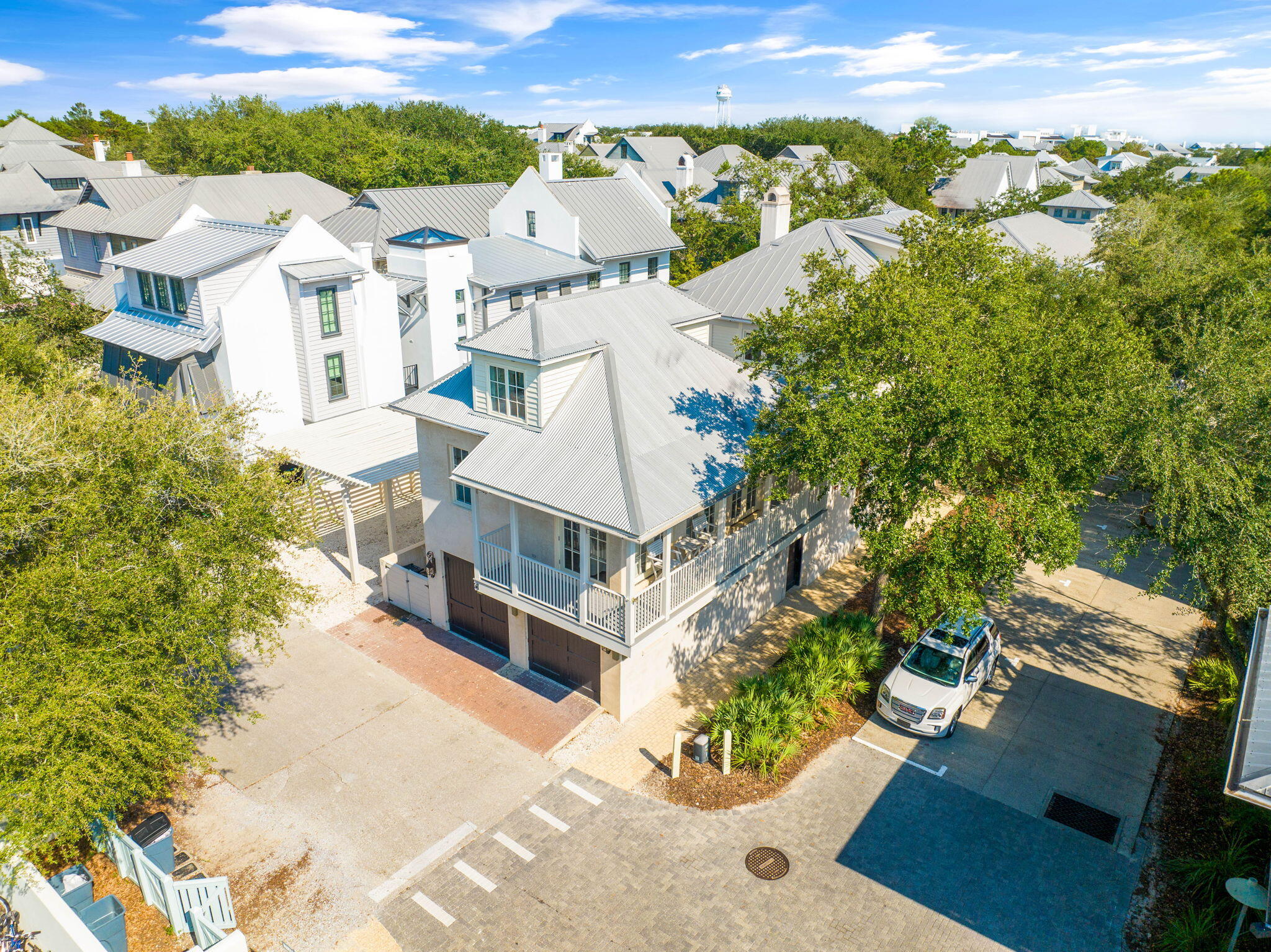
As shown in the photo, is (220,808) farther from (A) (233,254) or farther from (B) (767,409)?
(A) (233,254)

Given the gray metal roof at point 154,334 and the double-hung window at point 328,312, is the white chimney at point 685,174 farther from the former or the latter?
the gray metal roof at point 154,334

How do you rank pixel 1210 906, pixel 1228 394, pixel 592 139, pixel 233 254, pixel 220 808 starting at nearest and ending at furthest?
pixel 1210 906 → pixel 220 808 → pixel 1228 394 → pixel 233 254 → pixel 592 139

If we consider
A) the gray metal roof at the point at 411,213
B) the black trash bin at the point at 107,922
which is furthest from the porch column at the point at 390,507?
the gray metal roof at the point at 411,213

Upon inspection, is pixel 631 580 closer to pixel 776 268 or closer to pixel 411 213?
pixel 776 268

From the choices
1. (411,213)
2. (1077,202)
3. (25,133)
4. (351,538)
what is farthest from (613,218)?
(25,133)

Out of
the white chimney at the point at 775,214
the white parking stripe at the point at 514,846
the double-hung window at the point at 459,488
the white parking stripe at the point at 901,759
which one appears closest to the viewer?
the white parking stripe at the point at 514,846

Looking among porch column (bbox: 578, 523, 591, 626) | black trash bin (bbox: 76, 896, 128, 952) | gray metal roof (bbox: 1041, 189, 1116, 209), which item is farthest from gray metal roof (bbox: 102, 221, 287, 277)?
gray metal roof (bbox: 1041, 189, 1116, 209)

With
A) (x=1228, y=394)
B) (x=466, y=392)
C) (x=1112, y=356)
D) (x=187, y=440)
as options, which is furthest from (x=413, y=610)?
(x=1228, y=394)

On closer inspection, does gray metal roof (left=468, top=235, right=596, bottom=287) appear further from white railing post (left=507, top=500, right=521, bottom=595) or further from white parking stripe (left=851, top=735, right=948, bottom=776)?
white parking stripe (left=851, top=735, right=948, bottom=776)
